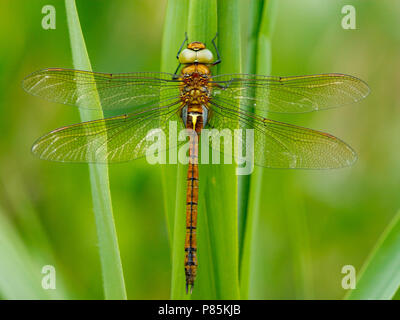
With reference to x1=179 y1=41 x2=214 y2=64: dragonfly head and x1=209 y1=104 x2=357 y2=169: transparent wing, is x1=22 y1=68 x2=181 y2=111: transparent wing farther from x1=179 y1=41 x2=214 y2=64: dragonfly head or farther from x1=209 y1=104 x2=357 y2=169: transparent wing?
x1=209 y1=104 x2=357 y2=169: transparent wing

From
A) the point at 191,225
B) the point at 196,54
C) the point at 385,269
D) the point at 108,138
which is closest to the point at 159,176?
the point at 108,138

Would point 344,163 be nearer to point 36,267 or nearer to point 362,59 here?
point 362,59

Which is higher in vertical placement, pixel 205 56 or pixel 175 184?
pixel 205 56

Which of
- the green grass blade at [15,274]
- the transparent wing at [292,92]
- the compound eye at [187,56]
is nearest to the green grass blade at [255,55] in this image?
the transparent wing at [292,92]

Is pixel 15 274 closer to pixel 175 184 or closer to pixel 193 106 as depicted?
pixel 175 184

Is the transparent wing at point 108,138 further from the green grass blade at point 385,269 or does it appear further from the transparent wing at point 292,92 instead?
the green grass blade at point 385,269
